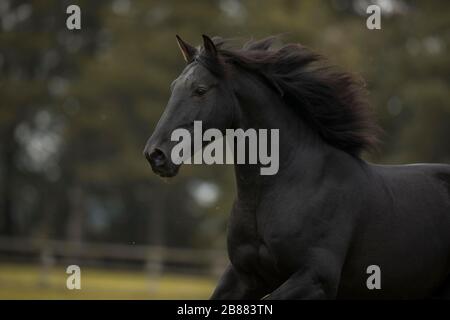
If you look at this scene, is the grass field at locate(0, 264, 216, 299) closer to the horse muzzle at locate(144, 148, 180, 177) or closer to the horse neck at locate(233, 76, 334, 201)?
the horse neck at locate(233, 76, 334, 201)

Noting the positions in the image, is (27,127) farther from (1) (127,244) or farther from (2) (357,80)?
(2) (357,80)

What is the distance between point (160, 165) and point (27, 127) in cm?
2695

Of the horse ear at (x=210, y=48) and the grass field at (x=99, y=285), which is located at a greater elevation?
the horse ear at (x=210, y=48)

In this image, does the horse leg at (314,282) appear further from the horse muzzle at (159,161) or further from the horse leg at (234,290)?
the horse muzzle at (159,161)

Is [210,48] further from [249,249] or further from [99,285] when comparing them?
[99,285]

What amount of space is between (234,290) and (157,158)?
1.11 m

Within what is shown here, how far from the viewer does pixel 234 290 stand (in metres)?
5.51

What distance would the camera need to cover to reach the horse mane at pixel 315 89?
18.6 feet

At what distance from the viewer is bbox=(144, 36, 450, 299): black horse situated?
518 cm

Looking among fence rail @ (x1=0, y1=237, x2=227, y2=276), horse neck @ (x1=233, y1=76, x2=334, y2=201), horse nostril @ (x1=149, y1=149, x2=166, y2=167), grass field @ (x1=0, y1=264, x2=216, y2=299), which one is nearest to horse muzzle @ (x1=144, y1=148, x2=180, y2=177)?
horse nostril @ (x1=149, y1=149, x2=166, y2=167)

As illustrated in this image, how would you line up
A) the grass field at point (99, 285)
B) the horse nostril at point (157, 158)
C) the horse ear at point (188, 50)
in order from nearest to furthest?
the horse nostril at point (157, 158), the horse ear at point (188, 50), the grass field at point (99, 285)

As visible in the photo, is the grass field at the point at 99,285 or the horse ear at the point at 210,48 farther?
the grass field at the point at 99,285

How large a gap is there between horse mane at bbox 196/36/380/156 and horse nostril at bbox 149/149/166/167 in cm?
91

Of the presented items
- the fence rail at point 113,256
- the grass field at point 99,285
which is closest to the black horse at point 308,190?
the grass field at point 99,285
